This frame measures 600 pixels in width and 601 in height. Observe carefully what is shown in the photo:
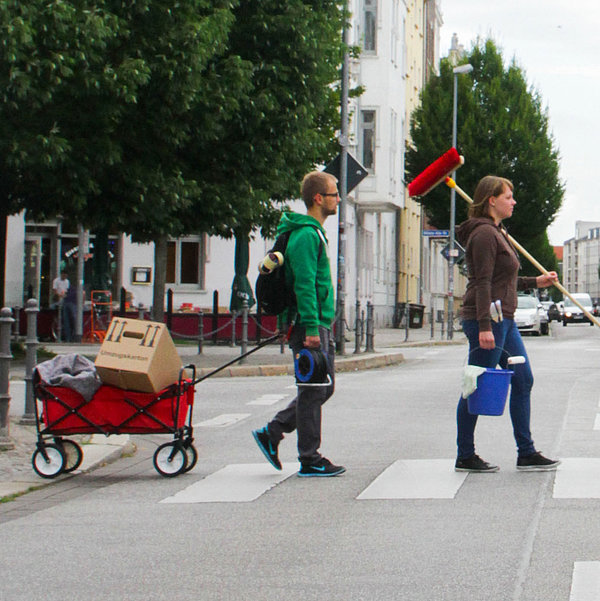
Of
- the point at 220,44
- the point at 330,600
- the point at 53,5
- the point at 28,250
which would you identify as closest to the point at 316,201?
the point at 330,600

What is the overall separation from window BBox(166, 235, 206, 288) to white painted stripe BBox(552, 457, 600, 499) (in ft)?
112

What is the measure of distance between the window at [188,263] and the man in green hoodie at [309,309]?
34.2 meters

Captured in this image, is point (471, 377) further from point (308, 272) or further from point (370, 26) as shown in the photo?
point (370, 26)

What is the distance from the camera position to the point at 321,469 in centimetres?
890

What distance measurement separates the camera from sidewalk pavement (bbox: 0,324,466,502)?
932 centimetres

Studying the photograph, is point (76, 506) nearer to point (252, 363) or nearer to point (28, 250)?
point (252, 363)

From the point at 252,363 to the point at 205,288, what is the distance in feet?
70.7

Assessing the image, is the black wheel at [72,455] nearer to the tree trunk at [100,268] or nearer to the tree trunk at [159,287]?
the tree trunk at [159,287]

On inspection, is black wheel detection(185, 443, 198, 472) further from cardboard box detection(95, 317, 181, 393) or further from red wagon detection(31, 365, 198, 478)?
cardboard box detection(95, 317, 181, 393)

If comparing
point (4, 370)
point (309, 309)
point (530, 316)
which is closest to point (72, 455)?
point (4, 370)

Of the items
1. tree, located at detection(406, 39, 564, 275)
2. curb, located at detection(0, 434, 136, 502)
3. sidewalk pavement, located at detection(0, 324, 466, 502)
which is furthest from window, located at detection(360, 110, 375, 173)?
curb, located at detection(0, 434, 136, 502)

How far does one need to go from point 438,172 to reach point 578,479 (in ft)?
7.82

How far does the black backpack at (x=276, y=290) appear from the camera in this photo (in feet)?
28.2

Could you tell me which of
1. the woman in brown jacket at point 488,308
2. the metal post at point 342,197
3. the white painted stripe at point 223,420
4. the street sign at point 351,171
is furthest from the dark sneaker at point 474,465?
the street sign at point 351,171
